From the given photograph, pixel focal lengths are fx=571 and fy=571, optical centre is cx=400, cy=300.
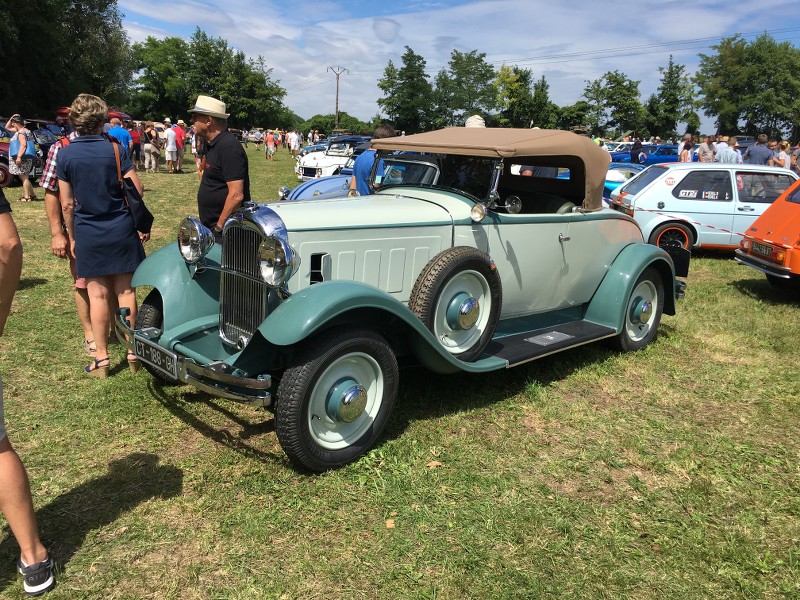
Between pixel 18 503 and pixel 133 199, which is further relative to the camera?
pixel 133 199

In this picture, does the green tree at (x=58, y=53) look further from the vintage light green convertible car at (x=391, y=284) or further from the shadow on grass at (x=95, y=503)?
the shadow on grass at (x=95, y=503)

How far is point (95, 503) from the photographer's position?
3.02 meters

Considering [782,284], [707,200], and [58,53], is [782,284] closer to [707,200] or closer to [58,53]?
[707,200]

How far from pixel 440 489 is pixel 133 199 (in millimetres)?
3010

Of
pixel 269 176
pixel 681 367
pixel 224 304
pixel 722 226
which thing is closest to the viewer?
pixel 224 304

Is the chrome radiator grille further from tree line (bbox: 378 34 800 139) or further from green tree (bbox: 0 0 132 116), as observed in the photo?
tree line (bbox: 378 34 800 139)

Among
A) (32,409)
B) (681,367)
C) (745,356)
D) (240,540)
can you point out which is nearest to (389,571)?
(240,540)

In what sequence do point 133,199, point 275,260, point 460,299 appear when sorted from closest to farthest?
point 275,260
point 460,299
point 133,199

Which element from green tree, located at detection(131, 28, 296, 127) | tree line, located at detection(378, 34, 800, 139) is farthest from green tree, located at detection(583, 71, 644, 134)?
green tree, located at detection(131, 28, 296, 127)

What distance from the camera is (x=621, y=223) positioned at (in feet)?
17.9

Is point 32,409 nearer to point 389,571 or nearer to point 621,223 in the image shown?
point 389,571

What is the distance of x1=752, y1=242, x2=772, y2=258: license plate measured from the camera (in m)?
7.33

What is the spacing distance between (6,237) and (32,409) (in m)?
2.32

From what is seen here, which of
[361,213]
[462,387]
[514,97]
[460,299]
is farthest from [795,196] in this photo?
[514,97]
